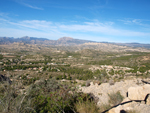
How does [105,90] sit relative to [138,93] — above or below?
below

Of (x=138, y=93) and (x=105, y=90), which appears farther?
(x=105, y=90)

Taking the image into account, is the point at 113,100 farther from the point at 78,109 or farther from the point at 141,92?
the point at 78,109

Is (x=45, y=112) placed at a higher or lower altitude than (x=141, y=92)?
lower

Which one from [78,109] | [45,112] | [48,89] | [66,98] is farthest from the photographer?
[48,89]

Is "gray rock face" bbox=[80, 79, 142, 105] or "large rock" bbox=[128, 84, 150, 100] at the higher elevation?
"large rock" bbox=[128, 84, 150, 100]

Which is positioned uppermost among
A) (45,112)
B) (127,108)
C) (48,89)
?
(127,108)

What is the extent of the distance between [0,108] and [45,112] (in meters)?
1.76

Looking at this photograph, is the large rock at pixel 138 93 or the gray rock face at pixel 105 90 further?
the gray rock face at pixel 105 90

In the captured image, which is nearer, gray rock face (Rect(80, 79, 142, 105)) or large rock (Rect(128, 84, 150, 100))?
large rock (Rect(128, 84, 150, 100))

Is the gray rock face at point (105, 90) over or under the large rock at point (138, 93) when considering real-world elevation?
under

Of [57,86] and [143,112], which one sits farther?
[57,86]

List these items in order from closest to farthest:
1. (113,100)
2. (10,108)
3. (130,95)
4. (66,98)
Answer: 1. (10,108)
2. (66,98)
3. (130,95)
4. (113,100)

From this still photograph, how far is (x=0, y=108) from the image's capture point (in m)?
3.26

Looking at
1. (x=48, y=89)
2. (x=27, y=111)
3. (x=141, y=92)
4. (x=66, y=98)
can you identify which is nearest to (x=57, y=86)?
(x=48, y=89)
